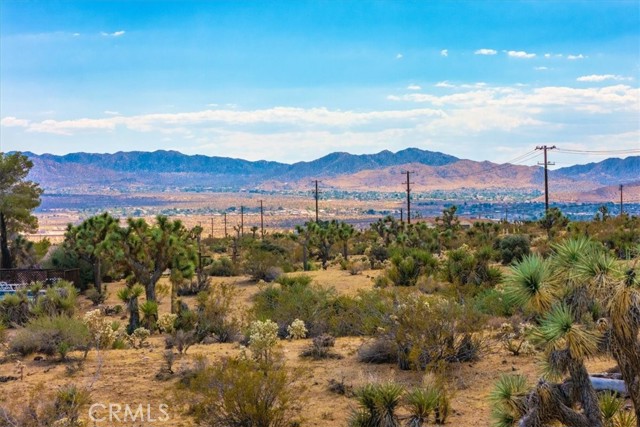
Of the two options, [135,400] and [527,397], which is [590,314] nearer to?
[527,397]

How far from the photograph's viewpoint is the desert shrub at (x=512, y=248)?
3584 cm

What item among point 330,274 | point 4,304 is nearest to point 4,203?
point 4,304

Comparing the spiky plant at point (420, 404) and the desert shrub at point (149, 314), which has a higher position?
the spiky plant at point (420, 404)

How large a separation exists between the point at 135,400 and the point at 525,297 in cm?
772

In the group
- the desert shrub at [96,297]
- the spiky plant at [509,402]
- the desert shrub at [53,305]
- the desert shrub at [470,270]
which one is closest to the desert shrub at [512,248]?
the desert shrub at [470,270]

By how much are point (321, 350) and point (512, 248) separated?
23.4 metres

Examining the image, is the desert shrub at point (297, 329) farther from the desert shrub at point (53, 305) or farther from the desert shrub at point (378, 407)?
the desert shrub at point (53, 305)

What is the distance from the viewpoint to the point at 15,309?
2317cm

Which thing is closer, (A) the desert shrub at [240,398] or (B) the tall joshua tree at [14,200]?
(A) the desert shrub at [240,398]

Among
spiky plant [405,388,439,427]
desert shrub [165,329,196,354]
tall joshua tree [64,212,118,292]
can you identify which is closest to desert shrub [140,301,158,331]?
desert shrub [165,329,196,354]

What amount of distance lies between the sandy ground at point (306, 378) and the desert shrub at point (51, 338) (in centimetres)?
35

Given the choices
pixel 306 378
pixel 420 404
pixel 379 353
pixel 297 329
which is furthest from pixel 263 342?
pixel 420 404

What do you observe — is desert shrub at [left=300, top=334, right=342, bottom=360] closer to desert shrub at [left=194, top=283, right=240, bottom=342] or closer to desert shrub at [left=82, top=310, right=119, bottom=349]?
desert shrub at [left=194, top=283, right=240, bottom=342]

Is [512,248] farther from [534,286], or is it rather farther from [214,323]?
[534,286]
